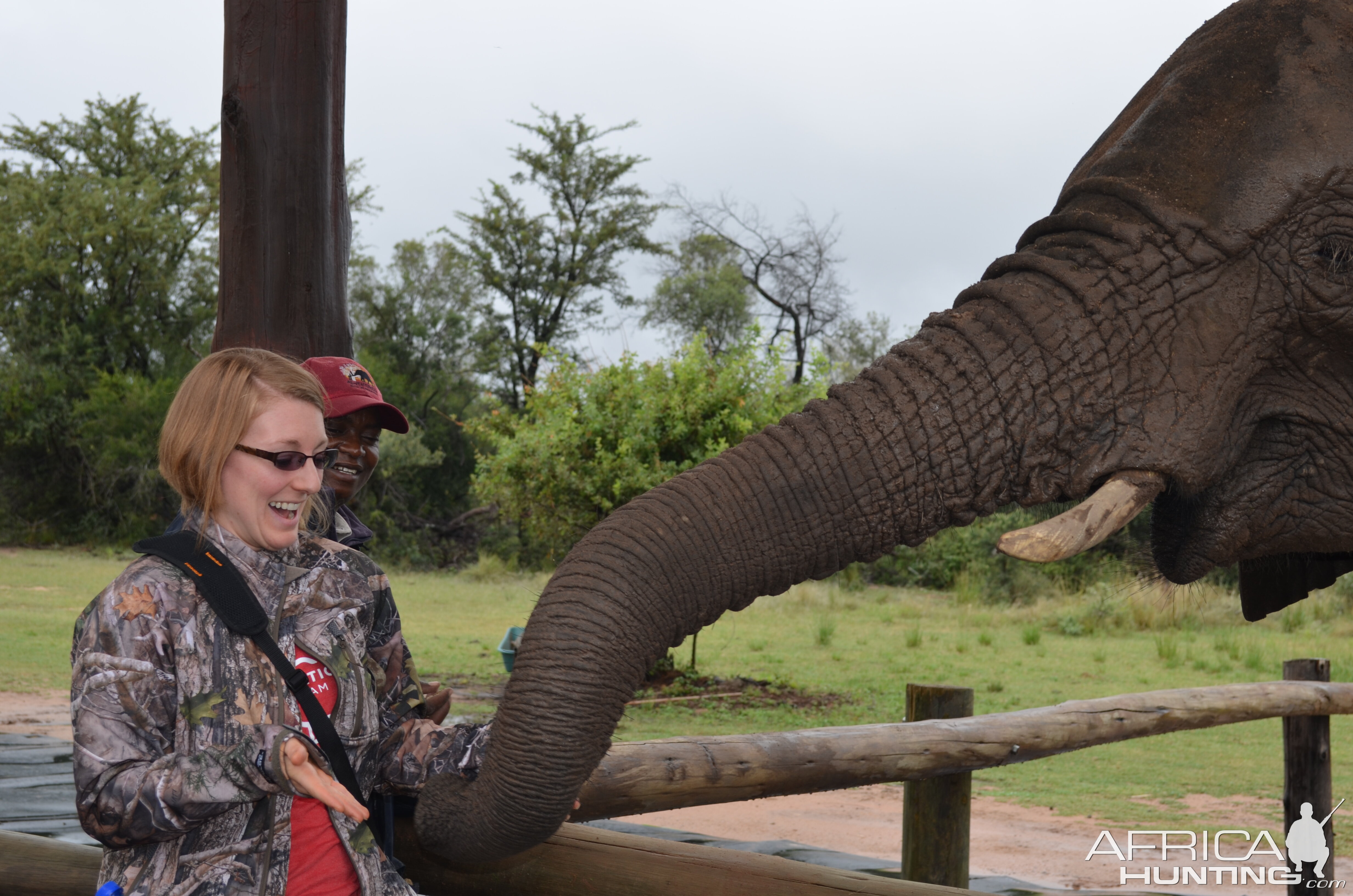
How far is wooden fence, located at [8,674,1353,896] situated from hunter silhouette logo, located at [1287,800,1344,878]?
1.91 metres

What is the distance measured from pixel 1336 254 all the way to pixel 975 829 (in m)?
5.86

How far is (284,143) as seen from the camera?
351 centimetres

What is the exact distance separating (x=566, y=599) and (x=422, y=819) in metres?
0.44

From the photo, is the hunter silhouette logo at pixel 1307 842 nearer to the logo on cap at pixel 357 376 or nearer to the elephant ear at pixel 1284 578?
the elephant ear at pixel 1284 578

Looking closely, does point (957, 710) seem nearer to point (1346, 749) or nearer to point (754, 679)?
point (1346, 749)

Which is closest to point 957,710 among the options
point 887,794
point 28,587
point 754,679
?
point 887,794

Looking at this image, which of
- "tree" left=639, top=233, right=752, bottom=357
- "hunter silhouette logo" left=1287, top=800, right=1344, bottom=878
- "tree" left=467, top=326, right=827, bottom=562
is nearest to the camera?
"hunter silhouette logo" left=1287, top=800, right=1344, bottom=878

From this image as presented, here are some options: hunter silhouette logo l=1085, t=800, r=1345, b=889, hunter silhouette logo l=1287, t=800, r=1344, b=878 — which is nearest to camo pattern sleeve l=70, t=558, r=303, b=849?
hunter silhouette logo l=1085, t=800, r=1345, b=889

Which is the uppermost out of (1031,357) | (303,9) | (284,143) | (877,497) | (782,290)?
(782,290)

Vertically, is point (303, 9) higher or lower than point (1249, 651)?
higher

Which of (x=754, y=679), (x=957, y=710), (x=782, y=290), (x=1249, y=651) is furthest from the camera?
(x=782, y=290)

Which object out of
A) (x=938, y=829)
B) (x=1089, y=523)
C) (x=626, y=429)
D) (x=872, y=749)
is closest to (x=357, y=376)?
(x=1089, y=523)

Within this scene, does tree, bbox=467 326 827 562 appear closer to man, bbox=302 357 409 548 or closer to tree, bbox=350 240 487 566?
man, bbox=302 357 409 548

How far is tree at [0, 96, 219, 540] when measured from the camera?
1166 inches
